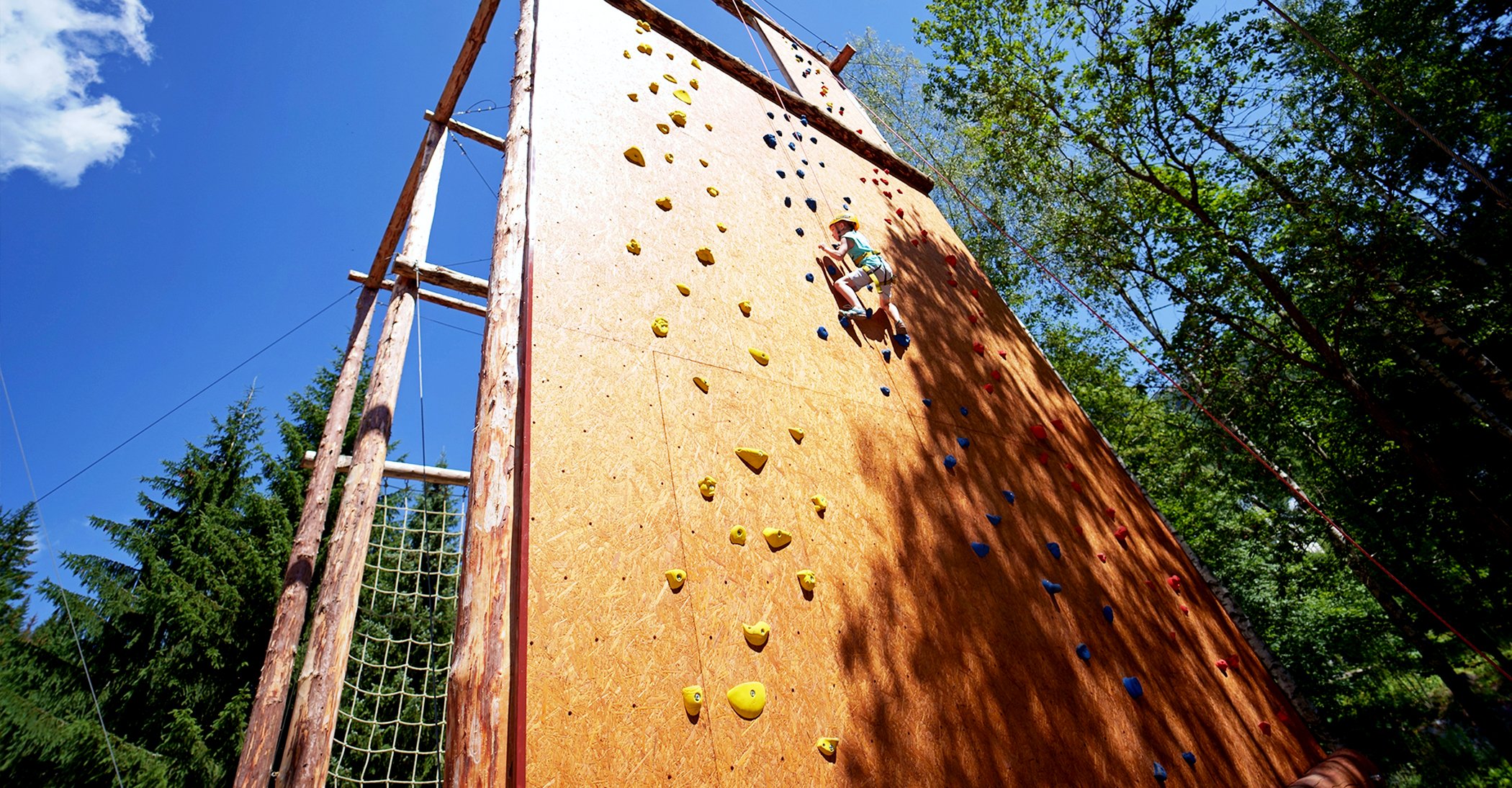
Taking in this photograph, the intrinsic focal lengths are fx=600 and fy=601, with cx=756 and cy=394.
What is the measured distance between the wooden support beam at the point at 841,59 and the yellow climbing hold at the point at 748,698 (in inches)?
257

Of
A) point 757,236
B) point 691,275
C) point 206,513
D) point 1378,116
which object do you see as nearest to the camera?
point 691,275

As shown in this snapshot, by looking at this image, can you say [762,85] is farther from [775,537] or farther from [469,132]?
[775,537]

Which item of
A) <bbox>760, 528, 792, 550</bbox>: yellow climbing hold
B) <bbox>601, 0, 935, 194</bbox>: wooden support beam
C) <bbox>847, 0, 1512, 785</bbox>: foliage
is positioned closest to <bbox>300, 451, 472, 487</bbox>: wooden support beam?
<bbox>760, 528, 792, 550</bbox>: yellow climbing hold

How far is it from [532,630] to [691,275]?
1.60 meters

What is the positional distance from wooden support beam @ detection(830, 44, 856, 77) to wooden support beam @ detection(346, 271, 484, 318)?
454 centimetres

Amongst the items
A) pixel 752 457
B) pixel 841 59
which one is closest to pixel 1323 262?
pixel 841 59

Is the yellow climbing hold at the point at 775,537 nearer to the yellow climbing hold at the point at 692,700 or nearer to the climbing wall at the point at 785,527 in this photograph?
the climbing wall at the point at 785,527

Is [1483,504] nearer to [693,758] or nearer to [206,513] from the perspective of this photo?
[693,758]

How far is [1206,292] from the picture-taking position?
7.65 m

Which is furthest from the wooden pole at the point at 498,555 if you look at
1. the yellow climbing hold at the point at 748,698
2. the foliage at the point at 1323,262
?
the foliage at the point at 1323,262

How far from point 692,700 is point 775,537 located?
59 cm

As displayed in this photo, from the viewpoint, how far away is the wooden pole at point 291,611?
103 inches

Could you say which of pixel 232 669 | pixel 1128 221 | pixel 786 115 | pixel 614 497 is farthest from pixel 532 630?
pixel 1128 221

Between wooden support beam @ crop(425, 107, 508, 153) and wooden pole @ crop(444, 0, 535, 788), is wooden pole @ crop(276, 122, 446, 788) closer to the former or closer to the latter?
wooden support beam @ crop(425, 107, 508, 153)
